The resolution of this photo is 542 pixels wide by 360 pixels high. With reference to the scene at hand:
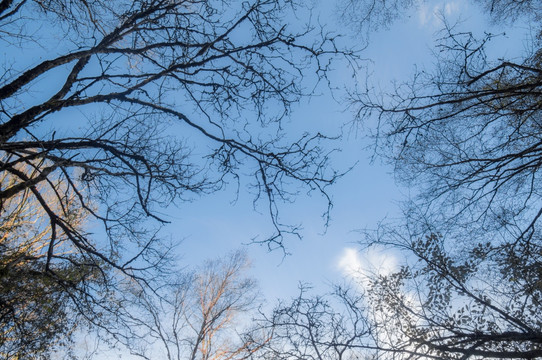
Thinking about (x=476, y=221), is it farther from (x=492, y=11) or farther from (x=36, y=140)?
(x=36, y=140)

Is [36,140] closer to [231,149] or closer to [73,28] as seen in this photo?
[73,28]

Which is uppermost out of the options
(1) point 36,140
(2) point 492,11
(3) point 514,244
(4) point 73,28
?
(2) point 492,11

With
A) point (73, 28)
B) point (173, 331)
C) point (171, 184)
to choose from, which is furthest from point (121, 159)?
point (173, 331)

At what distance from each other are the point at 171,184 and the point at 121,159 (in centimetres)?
71

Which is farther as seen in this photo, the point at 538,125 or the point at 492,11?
the point at 492,11

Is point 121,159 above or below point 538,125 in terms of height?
below

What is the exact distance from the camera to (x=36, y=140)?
384 centimetres

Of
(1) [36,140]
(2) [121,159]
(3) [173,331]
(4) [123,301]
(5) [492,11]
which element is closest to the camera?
(1) [36,140]

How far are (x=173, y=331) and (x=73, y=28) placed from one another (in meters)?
9.32

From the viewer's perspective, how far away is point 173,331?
1042 centimetres

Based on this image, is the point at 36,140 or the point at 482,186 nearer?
the point at 36,140

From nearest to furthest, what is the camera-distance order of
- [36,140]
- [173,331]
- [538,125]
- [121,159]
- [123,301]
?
1. [36,140]
2. [121,159]
3. [538,125]
4. [123,301]
5. [173,331]

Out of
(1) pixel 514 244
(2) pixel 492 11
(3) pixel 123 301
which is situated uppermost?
(2) pixel 492 11

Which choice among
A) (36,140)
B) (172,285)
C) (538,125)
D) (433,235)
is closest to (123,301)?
(172,285)
